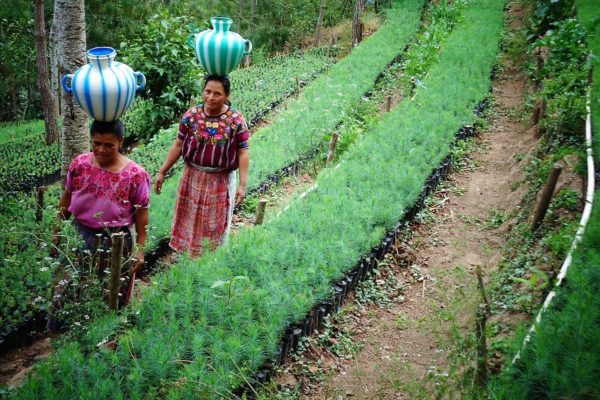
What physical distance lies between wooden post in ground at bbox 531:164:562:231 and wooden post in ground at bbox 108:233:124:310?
413cm

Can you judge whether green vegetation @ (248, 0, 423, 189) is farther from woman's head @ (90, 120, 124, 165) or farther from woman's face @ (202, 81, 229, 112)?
woman's head @ (90, 120, 124, 165)

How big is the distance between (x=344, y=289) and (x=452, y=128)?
15.0ft

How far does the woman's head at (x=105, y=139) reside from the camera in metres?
3.31

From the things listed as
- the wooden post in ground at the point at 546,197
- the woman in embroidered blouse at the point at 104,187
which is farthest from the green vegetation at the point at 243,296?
the wooden post in ground at the point at 546,197

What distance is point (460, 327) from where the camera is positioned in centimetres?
442

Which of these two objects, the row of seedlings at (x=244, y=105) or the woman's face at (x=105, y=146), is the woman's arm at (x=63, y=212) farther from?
the row of seedlings at (x=244, y=105)

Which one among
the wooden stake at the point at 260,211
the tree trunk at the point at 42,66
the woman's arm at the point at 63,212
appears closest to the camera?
the woman's arm at the point at 63,212

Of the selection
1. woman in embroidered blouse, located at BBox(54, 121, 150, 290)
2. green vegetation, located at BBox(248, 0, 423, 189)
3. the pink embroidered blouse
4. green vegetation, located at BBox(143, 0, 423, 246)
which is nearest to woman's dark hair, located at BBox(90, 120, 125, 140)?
woman in embroidered blouse, located at BBox(54, 121, 150, 290)

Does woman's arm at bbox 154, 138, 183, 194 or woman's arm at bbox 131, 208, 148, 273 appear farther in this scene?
woman's arm at bbox 154, 138, 183, 194

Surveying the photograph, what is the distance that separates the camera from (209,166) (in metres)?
4.40

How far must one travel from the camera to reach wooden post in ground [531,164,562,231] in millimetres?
4828

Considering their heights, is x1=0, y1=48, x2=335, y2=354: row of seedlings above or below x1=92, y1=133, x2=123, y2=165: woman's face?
below

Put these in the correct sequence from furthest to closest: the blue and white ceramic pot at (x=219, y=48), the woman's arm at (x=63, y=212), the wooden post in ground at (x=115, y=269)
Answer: the blue and white ceramic pot at (x=219, y=48)
the woman's arm at (x=63, y=212)
the wooden post in ground at (x=115, y=269)

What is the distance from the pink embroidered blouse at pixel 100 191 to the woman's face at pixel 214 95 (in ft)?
3.39
